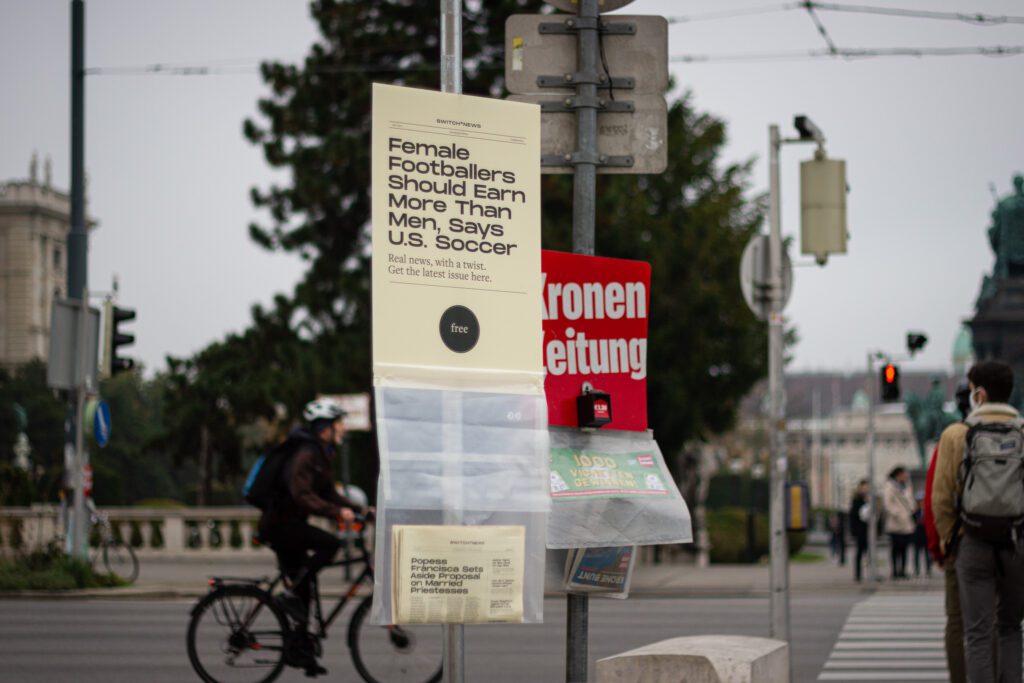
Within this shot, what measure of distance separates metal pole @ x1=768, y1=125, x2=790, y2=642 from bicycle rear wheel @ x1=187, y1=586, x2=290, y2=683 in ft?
14.1

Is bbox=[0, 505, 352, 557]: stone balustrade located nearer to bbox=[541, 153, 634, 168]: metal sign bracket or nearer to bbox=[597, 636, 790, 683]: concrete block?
bbox=[597, 636, 790, 683]: concrete block

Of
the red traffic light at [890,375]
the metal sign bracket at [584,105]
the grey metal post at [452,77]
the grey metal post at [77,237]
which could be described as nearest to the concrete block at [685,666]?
the grey metal post at [452,77]

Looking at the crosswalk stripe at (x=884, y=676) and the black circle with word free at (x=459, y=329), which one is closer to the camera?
the black circle with word free at (x=459, y=329)

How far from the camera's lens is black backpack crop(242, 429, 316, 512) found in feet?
32.1

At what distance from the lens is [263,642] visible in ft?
31.5

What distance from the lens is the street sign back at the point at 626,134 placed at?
20.6 ft

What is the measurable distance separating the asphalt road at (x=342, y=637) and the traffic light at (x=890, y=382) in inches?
164

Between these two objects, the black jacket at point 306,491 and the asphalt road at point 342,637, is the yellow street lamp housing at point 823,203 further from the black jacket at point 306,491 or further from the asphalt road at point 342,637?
the black jacket at point 306,491

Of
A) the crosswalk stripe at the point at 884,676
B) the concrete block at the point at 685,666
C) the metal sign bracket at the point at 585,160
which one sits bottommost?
the crosswalk stripe at the point at 884,676

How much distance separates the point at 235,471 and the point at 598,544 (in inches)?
1593

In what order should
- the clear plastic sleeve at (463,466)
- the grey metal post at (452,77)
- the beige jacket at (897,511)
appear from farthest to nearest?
the beige jacket at (897,511), the grey metal post at (452,77), the clear plastic sleeve at (463,466)

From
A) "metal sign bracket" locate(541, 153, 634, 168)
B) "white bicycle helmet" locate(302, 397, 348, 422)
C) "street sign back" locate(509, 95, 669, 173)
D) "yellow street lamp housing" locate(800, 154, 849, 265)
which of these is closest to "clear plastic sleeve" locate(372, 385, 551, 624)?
"metal sign bracket" locate(541, 153, 634, 168)

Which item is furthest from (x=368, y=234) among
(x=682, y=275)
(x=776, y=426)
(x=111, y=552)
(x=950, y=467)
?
(x=950, y=467)

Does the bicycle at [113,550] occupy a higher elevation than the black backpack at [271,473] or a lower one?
lower
